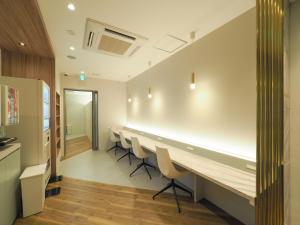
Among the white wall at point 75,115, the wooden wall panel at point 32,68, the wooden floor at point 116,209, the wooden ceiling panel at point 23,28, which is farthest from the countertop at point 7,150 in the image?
the white wall at point 75,115

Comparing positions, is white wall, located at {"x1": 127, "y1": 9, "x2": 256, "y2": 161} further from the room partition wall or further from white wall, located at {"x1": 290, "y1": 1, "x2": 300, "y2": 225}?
the room partition wall

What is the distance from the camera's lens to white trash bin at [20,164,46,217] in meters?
2.04

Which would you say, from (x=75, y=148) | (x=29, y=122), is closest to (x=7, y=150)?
(x=29, y=122)

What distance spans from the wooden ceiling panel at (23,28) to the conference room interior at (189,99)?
15mm

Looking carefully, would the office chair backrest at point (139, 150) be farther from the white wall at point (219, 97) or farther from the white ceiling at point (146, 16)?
the white ceiling at point (146, 16)

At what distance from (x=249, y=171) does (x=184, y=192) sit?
132cm

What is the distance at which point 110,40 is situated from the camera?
8.32ft

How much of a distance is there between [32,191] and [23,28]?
2305mm

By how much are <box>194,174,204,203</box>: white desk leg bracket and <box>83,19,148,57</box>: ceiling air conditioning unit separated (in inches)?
99.0

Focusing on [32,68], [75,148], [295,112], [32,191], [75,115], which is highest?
[32,68]

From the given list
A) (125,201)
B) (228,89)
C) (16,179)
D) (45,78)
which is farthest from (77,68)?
(228,89)

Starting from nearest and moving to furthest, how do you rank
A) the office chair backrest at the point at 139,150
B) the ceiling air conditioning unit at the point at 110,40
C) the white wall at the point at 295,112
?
the white wall at the point at 295,112 < the ceiling air conditioning unit at the point at 110,40 < the office chair backrest at the point at 139,150

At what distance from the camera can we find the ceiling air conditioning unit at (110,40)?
2188 millimetres

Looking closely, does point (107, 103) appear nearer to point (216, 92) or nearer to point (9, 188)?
point (9, 188)
